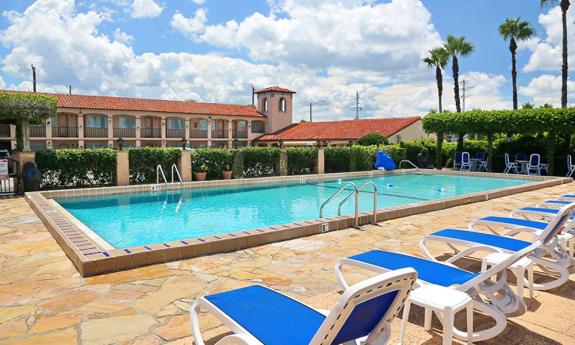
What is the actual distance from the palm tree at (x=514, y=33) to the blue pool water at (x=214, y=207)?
20468 mm

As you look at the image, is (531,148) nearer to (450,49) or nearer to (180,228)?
(450,49)

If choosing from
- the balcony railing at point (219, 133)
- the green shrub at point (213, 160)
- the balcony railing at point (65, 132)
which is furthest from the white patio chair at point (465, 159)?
the balcony railing at point (65, 132)

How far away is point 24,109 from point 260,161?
9422 mm

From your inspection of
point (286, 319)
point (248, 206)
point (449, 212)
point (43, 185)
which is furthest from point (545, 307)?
point (43, 185)

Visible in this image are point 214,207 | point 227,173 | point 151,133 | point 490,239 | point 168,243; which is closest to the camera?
point 490,239

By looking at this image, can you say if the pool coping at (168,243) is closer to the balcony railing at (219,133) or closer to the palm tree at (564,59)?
the palm tree at (564,59)

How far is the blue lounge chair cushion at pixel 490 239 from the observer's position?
14.2 feet

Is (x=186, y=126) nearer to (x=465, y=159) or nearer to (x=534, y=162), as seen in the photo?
(x=465, y=159)

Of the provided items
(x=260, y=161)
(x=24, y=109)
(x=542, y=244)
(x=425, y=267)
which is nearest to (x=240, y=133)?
(x=260, y=161)

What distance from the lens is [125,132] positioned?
39.0 metres

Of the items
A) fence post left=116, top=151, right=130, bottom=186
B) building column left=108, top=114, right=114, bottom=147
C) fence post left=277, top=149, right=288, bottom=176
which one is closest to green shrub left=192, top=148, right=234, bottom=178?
fence post left=277, top=149, right=288, bottom=176

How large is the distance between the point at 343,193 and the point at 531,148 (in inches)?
535

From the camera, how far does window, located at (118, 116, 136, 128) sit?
127 feet

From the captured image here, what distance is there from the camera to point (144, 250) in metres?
5.41
